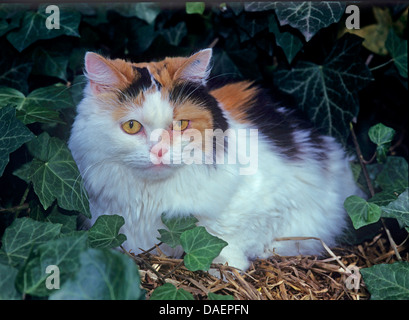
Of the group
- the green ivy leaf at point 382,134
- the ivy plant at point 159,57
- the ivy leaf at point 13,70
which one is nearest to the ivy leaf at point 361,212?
the ivy plant at point 159,57

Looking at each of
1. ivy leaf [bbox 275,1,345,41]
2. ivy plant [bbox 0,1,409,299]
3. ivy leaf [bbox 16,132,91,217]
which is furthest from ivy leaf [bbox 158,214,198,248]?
ivy leaf [bbox 275,1,345,41]

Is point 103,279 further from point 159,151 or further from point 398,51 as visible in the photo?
point 398,51

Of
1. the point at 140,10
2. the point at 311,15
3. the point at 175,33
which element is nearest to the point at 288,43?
the point at 311,15

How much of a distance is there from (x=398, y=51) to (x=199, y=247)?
108 centimetres

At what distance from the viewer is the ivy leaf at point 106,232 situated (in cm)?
121

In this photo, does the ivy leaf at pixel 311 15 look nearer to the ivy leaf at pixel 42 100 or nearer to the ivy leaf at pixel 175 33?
the ivy leaf at pixel 175 33

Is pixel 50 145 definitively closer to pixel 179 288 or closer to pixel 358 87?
pixel 179 288

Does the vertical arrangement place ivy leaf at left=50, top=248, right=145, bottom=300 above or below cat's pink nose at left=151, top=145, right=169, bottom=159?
below

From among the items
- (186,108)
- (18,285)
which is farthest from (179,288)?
(186,108)

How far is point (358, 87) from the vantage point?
1.52 metres

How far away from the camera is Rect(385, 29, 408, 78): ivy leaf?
5.29ft

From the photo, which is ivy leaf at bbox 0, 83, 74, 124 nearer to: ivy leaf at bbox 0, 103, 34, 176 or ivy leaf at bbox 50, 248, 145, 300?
ivy leaf at bbox 0, 103, 34, 176

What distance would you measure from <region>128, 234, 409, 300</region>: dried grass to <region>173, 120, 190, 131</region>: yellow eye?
1.23ft
